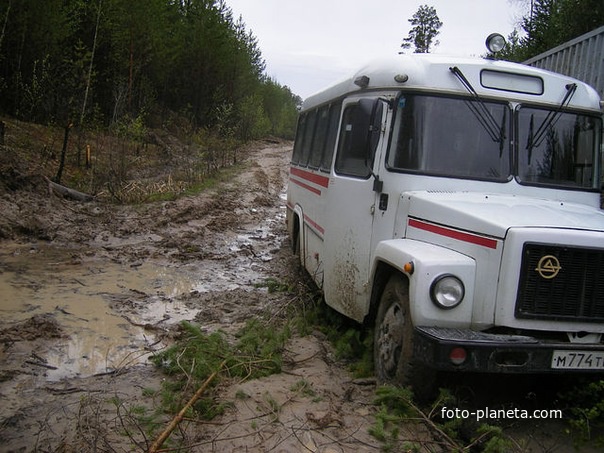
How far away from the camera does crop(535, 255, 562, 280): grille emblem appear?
350cm

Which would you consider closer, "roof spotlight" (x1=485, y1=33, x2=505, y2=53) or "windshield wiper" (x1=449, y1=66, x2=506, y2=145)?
"windshield wiper" (x1=449, y1=66, x2=506, y2=145)

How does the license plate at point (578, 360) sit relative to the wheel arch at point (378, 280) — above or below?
below

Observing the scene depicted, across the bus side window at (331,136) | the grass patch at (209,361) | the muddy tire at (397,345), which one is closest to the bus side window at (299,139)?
the bus side window at (331,136)

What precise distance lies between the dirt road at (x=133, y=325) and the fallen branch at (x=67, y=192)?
1.09ft

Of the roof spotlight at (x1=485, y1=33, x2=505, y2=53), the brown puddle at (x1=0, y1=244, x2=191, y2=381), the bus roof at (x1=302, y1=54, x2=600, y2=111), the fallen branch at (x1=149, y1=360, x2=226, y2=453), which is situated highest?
the roof spotlight at (x1=485, y1=33, x2=505, y2=53)

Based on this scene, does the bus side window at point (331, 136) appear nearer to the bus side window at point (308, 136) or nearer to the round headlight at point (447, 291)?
the bus side window at point (308, 136)

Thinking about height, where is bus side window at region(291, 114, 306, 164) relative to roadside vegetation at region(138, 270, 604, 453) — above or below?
above

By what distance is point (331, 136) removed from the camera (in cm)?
641

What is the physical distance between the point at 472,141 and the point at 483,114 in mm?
254

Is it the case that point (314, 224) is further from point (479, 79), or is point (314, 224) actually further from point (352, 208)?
point (479, 79)

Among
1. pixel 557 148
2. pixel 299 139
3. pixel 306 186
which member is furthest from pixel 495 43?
pixel 299 139

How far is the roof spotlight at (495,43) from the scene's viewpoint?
5.34m

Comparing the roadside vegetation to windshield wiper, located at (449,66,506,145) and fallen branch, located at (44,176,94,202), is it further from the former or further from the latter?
fallen branch, located at (44,176,94,202)

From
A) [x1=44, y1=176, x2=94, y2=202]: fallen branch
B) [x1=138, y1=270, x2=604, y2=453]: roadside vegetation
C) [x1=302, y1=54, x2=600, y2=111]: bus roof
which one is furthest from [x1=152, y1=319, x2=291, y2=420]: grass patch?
[x1=44, y1=176, x2=94, y2=202]: fallen branch
